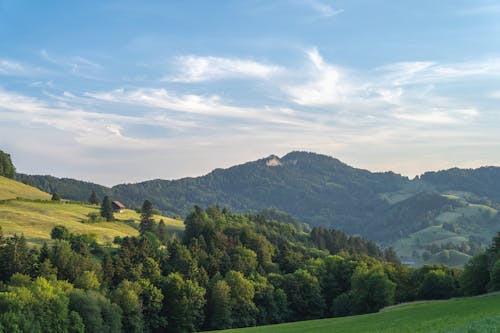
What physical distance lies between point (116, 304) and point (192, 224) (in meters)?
73.5

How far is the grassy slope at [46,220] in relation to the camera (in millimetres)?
139375

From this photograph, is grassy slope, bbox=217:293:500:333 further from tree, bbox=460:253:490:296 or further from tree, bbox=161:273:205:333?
tree, bbox=460:253:490:296

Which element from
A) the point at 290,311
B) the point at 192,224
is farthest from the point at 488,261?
the point at 192,224

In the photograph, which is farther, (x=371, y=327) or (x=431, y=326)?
(x=371, y=327)

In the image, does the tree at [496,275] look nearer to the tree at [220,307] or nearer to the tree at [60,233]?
the tree at [220,307]

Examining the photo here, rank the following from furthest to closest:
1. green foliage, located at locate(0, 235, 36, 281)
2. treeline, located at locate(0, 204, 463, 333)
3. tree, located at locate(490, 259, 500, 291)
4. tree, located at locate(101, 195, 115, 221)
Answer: tree, located at locate(101, 195, 115, 221), green foliage, located at locate(0, 235, 36, 281), treeline, located at locate(0, 204, 463, 333), tree, located at locate(490, 259, 500, 291)

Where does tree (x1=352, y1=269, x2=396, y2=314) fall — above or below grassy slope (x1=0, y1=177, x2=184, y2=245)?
below

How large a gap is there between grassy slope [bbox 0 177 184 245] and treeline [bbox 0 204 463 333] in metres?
9.61

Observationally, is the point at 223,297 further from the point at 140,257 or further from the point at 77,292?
the point at 77,292

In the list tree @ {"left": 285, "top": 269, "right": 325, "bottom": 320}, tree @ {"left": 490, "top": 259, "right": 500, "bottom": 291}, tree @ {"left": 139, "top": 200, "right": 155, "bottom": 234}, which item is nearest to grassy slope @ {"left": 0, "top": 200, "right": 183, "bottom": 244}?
tree @ {"left": 139, "top": 200, "right": 155, "bottom": 234}

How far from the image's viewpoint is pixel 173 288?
348 ft

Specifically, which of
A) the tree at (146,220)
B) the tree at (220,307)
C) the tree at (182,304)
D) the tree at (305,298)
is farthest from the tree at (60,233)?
the tree at (305,298)

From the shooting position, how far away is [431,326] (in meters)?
43.6

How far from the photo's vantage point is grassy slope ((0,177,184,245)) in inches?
5487
